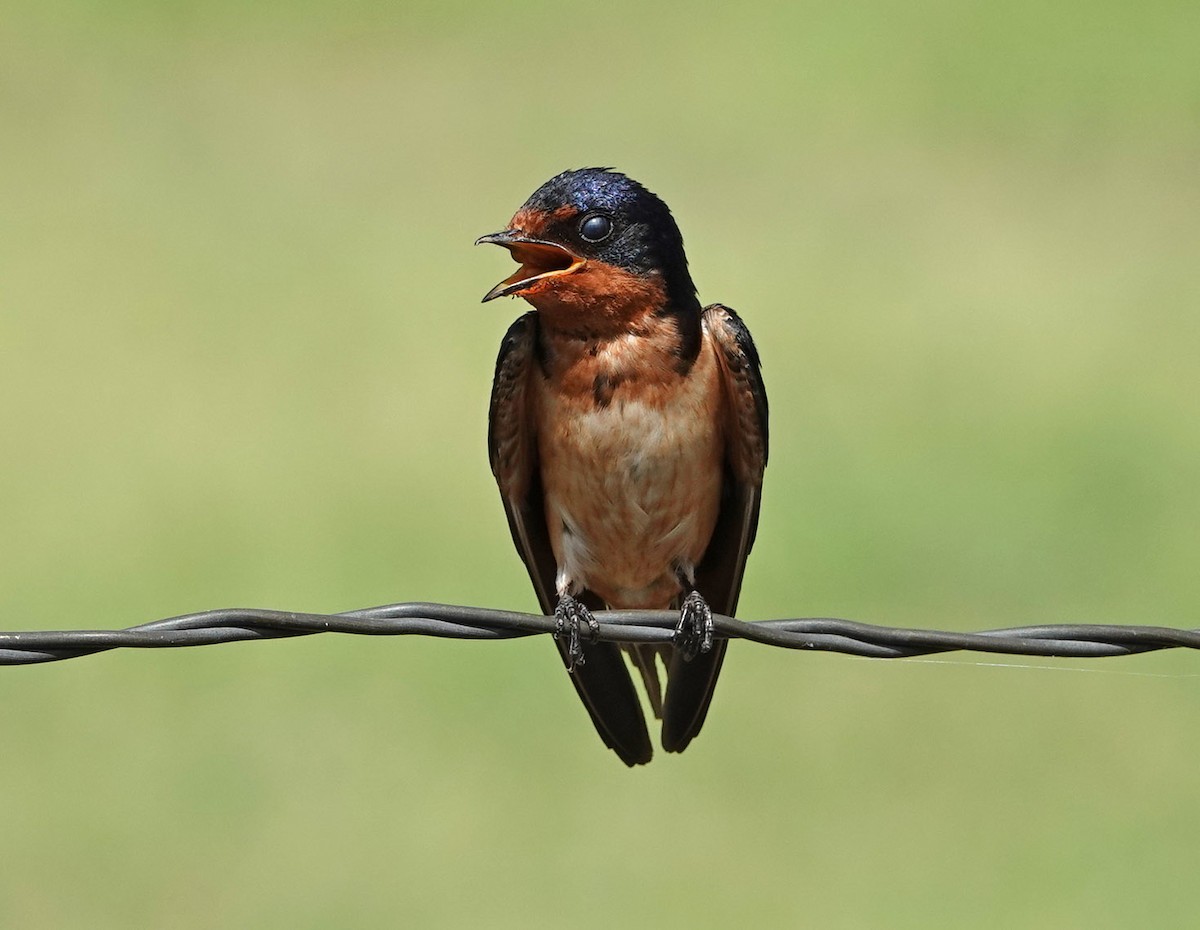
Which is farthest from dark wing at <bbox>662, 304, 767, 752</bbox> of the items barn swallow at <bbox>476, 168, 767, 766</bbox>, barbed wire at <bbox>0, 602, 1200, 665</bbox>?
barbed wire at <bbox>0, 602, 1200, 665</bbox>

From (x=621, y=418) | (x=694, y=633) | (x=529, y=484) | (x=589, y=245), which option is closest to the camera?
(x=694, y=633)

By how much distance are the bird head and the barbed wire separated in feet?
5.60

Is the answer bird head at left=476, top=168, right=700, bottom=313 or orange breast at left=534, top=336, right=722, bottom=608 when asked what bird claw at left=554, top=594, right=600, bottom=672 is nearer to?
orange breast at left=534, top=336, right=722, bottom=608

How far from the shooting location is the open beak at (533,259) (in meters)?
5.79

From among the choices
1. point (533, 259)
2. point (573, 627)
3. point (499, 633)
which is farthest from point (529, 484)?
point (499, 633)

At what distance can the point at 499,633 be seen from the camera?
166 inches

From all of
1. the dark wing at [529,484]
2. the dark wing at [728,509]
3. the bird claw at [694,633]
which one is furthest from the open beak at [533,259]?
the bird claw at [694,633]

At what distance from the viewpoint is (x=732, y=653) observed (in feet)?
37.4

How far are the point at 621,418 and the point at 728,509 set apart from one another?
2.09 ft

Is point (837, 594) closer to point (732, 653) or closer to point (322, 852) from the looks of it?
point (732, 653)

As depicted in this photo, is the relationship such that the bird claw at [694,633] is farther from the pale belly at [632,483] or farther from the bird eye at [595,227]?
the bird eye at [595,227]

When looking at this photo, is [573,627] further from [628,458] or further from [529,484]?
[529,484]

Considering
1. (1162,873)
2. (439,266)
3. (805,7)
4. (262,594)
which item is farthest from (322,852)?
(805,7)

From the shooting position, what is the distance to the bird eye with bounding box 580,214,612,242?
5.96 meters
